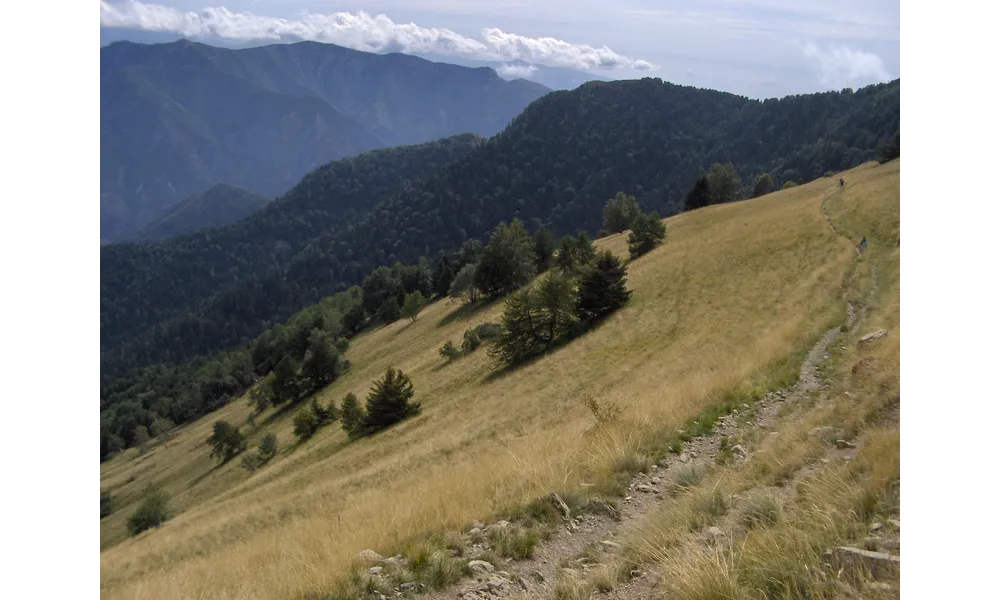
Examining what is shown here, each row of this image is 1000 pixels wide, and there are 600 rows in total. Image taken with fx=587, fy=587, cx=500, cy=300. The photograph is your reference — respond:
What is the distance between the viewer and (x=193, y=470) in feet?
182

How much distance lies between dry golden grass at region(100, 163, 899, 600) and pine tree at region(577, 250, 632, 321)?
136cm

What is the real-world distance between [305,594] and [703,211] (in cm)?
Answer: 6951

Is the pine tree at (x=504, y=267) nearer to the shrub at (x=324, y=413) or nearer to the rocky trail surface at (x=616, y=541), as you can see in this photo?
the shrub at (x=324, y=413)

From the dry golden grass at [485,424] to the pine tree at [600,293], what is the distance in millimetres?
1357

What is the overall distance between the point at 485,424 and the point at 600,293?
1924cm

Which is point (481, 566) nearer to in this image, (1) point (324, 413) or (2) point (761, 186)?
(1) point (324, 413)

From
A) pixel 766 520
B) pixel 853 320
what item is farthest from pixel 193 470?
pixel 766 520

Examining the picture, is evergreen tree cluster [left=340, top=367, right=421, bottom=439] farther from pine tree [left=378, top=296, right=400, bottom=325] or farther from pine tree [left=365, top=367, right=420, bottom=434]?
pine tree [left=378, top=296, right=400, bottom=325]

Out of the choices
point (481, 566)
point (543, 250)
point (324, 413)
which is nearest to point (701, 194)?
point (543, 250)

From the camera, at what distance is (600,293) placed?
129ft

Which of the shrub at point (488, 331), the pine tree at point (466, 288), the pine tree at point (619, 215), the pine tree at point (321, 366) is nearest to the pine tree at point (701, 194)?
the pine tree at point (619, 215)

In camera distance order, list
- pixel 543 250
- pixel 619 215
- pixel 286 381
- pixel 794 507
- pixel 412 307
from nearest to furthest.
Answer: pixel 794 507 → pixel 286 381 → pixel 543 250 → pixel 412 307 → pixel 619 215
